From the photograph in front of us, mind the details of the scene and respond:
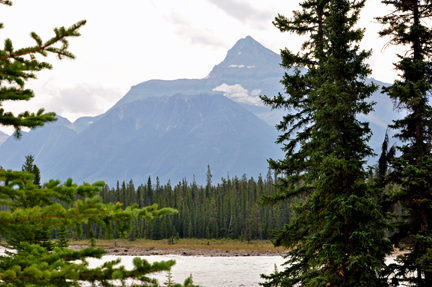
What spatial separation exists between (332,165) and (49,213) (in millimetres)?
9018

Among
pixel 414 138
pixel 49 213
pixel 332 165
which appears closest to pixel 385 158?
pixel 414 138

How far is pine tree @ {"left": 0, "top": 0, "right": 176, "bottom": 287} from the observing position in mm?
3275

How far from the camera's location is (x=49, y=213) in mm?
3334

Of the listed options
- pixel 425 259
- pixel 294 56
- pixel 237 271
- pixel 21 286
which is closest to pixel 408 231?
pixel 425 259

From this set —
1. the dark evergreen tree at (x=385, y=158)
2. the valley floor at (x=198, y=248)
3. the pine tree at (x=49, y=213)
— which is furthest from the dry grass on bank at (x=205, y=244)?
the pine tree at (x=49, y=213)

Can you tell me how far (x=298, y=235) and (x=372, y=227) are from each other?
271 centimetres

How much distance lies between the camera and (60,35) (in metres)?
4.02

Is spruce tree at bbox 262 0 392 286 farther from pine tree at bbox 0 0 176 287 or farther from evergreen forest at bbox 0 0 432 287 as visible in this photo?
pine tree at bbox 0 0 176 287

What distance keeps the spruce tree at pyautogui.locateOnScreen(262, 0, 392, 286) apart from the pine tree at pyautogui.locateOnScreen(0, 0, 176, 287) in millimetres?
8245

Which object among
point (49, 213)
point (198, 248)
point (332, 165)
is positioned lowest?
point (198, 248)

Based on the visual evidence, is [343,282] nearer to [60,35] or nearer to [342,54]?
[342,54]

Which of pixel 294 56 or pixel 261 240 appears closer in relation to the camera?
pixel 294 56

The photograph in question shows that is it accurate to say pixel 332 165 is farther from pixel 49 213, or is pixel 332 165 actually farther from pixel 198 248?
pixel 198 248

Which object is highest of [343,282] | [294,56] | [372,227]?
[294,56]
